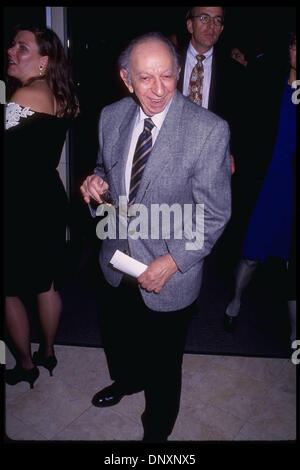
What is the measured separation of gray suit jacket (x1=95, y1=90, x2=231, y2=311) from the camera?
1309 mm

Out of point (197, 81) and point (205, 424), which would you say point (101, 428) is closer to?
point (205, 424)

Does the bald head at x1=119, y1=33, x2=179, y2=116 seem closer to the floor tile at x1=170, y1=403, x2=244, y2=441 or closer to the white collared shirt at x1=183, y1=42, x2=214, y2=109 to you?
the white collared shirt at x1=183, y1=42, x2=214, y2=109

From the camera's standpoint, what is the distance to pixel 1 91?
2166 mm

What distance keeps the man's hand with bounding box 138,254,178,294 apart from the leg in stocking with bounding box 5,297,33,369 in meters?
0.97

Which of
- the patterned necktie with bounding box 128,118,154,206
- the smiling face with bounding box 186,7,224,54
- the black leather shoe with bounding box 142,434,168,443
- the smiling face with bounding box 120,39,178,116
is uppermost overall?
the smiling face with bounding box 186,7,224,54

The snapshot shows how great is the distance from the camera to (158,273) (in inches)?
54.9

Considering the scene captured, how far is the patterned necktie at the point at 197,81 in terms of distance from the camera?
104 inches

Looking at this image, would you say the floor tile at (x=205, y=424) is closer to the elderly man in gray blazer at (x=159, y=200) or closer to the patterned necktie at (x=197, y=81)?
the elderly man in gray blazer at (x=159, y=200)

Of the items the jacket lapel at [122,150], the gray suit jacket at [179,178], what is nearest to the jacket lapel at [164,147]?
the gray suit jacket at [179,178]

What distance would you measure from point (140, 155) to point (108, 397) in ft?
4.59

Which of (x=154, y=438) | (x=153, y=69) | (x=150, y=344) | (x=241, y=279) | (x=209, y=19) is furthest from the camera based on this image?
(x=241, y=279)

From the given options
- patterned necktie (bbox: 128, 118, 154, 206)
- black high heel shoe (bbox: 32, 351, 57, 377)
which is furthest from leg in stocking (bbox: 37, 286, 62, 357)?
patterned necktie (bbox: 128, 118, 154, 206)

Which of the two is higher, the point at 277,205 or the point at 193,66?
the point at 193,66

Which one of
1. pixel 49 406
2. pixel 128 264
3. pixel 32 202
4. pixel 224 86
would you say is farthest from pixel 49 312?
pixel 224 86
